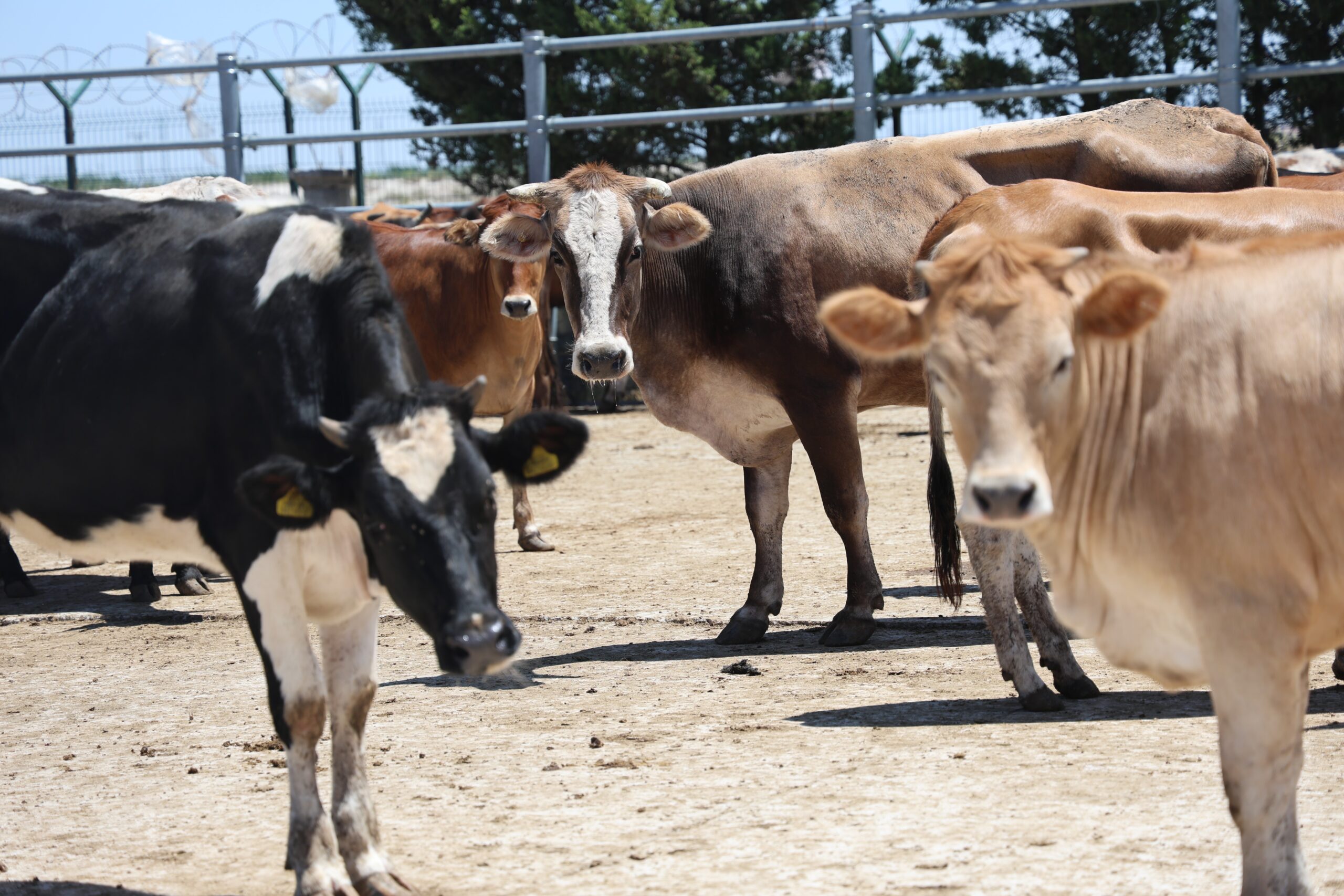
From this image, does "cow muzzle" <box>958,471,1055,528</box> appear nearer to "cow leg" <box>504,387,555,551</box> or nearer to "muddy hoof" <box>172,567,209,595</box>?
"cow leg" <box>504,387,555,551</box>

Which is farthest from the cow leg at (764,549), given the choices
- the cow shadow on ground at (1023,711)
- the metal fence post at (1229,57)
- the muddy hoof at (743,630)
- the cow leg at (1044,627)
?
the metal fence post at (1229,57)

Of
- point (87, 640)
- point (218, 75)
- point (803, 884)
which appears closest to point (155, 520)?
point (803, 884)

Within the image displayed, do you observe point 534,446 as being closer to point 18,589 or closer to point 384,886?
point 384,886

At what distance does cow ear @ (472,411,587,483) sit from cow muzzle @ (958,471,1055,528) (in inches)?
47.1

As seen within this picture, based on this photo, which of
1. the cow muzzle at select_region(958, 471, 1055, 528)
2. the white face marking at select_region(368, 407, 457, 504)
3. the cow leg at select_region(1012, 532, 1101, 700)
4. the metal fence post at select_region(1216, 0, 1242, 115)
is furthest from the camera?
the metal fence post at select_region(1216, 0, 1242, 115)

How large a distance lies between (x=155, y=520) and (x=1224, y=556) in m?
3.08

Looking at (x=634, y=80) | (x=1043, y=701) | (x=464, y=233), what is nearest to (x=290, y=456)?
(x=1043, y=701)

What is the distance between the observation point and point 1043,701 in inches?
229

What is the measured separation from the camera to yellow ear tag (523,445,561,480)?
14.4 feet

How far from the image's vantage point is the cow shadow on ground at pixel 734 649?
269 inches

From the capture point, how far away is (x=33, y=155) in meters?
16.9

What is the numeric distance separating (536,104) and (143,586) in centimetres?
771

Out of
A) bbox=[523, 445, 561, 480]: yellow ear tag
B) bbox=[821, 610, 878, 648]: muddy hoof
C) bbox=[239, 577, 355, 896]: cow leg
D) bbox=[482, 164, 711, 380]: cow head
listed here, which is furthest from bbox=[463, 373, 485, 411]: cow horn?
bbox=[821, 610, 878, 648]: muddy hoof

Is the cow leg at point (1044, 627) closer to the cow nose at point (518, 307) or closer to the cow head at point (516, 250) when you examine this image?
the cow head at point (516, 250)
